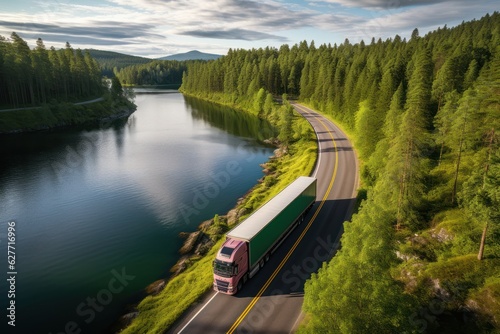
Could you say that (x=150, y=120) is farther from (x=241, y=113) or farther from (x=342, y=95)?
(x=342, y=95)

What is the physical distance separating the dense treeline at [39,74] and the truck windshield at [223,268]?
367ft

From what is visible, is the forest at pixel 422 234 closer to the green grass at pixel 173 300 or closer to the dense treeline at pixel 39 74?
the green grass at pixel 173 300

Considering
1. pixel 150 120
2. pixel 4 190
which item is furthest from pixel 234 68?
pixel 4 190

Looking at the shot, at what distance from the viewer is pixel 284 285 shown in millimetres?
29656

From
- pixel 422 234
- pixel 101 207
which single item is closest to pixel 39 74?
pixel 101 207

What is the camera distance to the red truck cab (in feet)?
90.7

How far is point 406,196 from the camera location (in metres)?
33.3

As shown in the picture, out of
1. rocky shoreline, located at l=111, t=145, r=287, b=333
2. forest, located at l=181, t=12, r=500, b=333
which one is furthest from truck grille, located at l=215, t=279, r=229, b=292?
rocky shoreline, located at l=111, t=145, r=287, b=333

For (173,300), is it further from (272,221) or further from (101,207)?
(101,207)

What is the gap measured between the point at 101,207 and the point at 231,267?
33277mm

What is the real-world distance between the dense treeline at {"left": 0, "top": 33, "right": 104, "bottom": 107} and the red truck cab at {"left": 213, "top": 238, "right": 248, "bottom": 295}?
111927 mm

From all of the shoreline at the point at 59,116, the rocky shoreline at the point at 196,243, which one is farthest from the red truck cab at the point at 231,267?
the shoreline at the point at 59,116

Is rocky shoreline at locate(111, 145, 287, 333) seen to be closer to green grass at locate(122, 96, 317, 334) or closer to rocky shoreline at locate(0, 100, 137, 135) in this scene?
green grass at locate(122, 96, 317, 334)

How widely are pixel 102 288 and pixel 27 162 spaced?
54.1 metres
